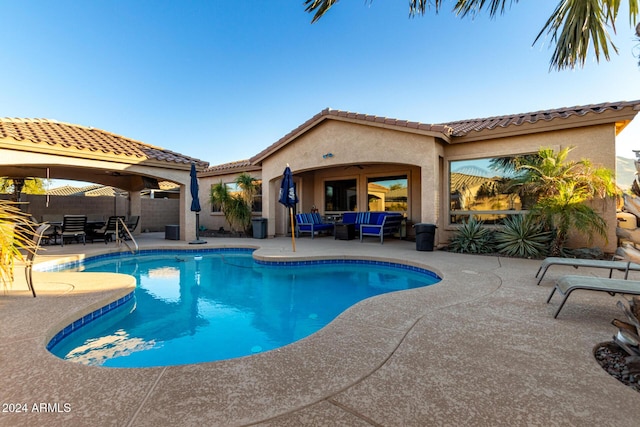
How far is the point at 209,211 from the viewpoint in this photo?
17031mm

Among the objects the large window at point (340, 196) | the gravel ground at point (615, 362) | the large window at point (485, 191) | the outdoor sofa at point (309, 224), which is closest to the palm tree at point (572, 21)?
the gravel ground at point (615, 362)

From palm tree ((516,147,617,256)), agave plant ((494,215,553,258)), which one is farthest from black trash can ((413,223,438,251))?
palm tree ((516,147,617,256))

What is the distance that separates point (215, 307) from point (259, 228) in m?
8.13

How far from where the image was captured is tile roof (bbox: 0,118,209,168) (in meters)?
8.95

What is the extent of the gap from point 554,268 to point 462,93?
30.1 feet

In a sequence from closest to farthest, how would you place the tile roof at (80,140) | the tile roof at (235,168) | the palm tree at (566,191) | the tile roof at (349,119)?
the palm tree at (566,191), the tile roof at (80,140), the tile roof at (349,119), the tile roof at (235,168)

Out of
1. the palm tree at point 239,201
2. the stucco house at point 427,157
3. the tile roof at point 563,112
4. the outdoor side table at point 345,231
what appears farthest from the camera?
the palm tree at point 239,201

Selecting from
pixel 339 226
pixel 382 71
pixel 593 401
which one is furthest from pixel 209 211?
pixel 593 401

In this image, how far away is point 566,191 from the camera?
7105 mm

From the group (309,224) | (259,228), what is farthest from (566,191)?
(259,228)

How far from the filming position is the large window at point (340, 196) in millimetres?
14406

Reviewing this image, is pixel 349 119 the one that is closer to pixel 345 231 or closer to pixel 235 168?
pixel 345 231

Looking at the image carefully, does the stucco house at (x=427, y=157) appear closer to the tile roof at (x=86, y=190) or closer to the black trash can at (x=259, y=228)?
the black trash can at (x=259, y=228)

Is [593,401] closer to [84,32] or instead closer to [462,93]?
[462,93]
